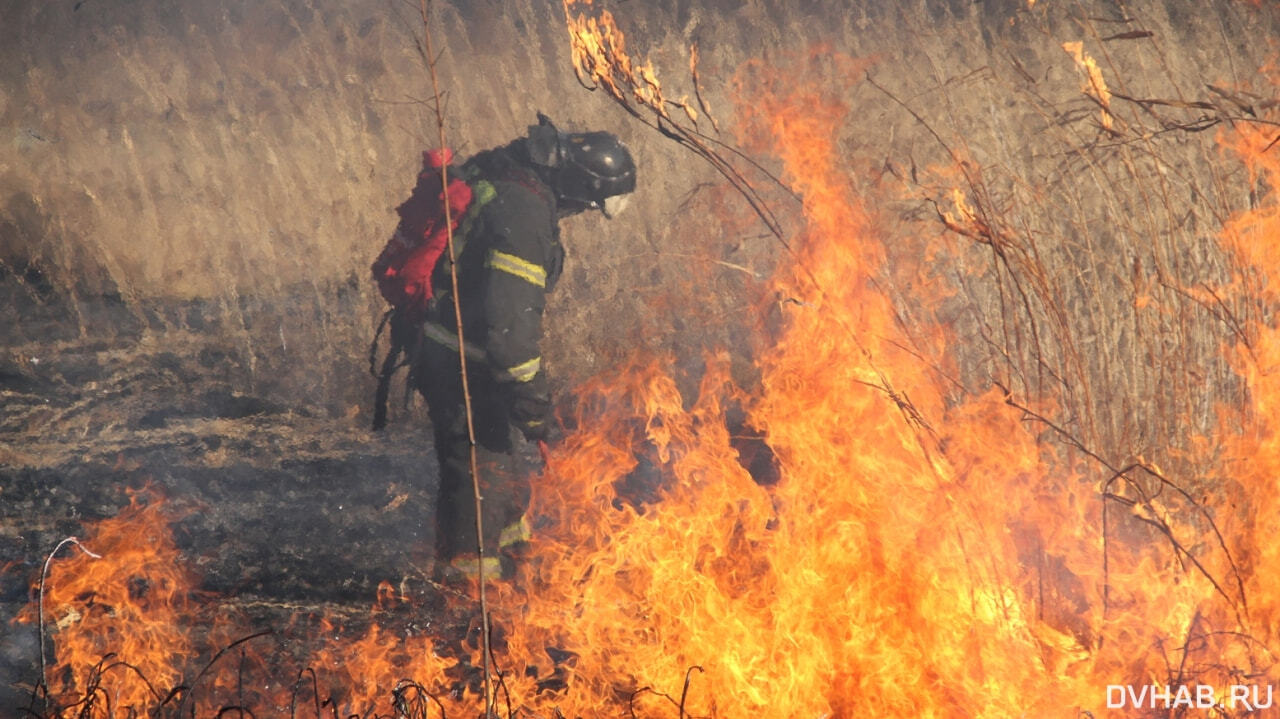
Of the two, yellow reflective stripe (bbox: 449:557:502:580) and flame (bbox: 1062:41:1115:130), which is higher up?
flame (bbox: 1062:41:1115:130)

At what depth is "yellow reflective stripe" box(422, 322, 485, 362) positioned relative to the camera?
5.11m

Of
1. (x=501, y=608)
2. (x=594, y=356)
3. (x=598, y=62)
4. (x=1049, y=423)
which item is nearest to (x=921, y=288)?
(x=1049, y=423)

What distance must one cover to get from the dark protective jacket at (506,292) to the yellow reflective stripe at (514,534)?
23.9 inches

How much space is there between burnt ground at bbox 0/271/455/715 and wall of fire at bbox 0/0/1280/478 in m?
0.10

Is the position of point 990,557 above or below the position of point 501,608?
above

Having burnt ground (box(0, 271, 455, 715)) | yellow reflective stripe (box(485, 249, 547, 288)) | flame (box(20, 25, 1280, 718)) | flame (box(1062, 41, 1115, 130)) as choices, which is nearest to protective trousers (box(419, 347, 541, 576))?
flame (box(20, 25, 1280, 718))

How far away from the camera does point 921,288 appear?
18.5ft

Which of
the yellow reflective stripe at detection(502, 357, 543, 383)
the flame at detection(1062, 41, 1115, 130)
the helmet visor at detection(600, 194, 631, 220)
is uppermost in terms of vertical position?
the flame at detection(1062, 41, 1115, 130)

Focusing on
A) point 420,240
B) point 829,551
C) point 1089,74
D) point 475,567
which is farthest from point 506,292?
point 1089,74

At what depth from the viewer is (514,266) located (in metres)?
4.93

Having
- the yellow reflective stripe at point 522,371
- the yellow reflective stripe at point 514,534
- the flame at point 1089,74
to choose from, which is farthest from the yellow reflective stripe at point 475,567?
the flame at point 1089,74

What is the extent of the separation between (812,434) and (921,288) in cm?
121

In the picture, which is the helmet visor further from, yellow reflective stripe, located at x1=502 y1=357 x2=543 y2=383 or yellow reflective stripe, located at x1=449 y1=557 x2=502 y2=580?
yellow reflective stripe, located at x1=449 y1=557 x2=502 y2=580

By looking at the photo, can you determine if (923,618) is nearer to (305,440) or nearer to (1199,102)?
(1199,102)
